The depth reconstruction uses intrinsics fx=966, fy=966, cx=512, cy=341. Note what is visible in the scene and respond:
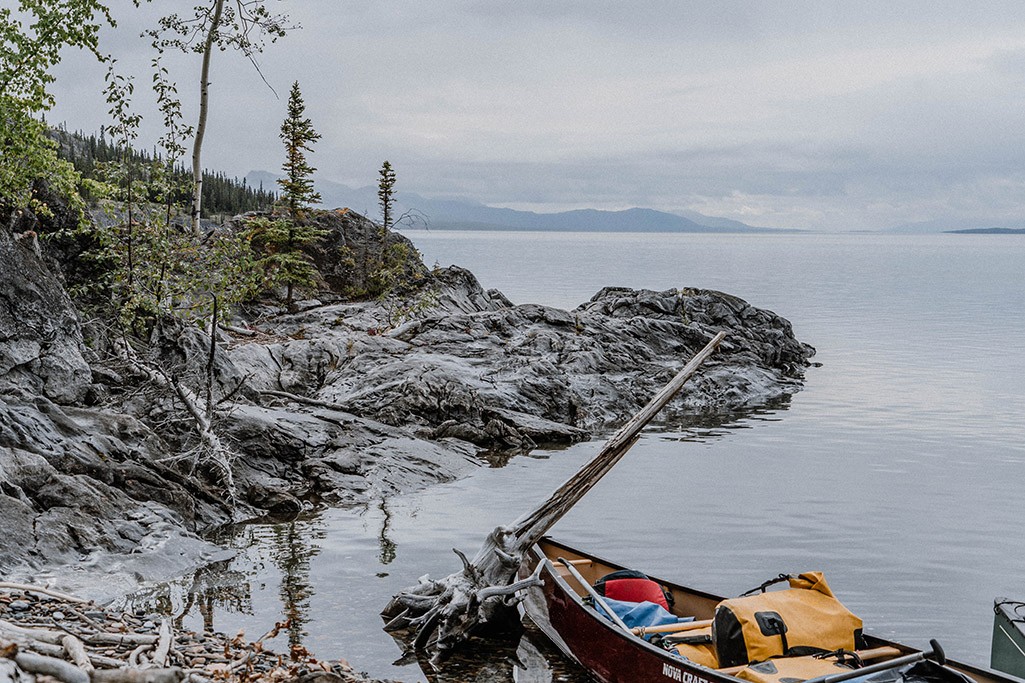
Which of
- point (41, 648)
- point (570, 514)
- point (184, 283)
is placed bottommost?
point (570, 514)

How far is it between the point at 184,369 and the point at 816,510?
15366mm

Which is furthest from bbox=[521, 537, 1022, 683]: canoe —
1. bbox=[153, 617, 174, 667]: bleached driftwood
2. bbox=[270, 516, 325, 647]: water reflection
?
bbox=[153, 617, 174, 667]: bleached driftwood

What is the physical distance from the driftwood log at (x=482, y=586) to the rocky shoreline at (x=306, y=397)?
417cm

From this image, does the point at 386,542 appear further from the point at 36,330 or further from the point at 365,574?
the point at 36,330

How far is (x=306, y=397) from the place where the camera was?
26719 millimetres

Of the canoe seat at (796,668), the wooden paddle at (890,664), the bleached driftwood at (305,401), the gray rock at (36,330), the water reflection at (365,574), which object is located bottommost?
the water reflection at (365,574)

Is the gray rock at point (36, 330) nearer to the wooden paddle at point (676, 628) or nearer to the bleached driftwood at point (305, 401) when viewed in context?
the bleached driftwood at point (305, 401)

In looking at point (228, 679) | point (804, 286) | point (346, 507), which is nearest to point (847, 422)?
point (346, 507)

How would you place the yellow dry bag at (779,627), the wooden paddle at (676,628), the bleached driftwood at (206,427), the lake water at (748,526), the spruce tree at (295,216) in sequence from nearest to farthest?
the yellow dry bag at (779,627) < the wooden paddle at (676,628) < the lake water at (748,526) < the bleached driftwood at (206,427) < the spruce tree at (295,216)

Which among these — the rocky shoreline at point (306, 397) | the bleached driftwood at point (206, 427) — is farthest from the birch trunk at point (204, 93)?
the bleached driftwood at point (206, 427)

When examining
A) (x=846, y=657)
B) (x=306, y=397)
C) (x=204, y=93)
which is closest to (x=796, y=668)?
(x=846, y=657)

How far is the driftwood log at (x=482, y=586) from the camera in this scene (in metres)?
13.9

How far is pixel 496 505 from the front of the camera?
70.6ft

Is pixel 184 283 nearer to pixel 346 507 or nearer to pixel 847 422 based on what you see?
pixel 346 507
